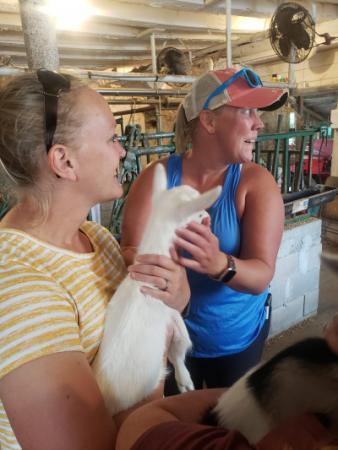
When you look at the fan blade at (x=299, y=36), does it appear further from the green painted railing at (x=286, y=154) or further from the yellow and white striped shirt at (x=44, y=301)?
the yellow and white striped shirt at (x=44, y=301)

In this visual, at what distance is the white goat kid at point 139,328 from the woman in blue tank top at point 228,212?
0.28 m

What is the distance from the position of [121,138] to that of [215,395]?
64.7 inches

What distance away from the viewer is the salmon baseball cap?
1370 mm

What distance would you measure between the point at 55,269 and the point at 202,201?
1.35ft

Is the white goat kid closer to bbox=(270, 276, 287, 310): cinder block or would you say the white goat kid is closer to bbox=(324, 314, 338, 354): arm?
bbox=(324, 314, 338, 354): arm

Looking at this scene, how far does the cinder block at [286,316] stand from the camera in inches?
125

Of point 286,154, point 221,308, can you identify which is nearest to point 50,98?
point 221,308

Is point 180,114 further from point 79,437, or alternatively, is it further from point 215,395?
point 79,437

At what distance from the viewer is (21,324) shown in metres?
0.73

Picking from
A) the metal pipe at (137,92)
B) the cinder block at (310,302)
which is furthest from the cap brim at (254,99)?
the cinder block at (310,302)

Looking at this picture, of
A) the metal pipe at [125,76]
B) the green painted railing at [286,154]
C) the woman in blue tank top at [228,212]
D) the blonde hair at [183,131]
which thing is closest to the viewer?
the woman in blue tank top at [228,212]

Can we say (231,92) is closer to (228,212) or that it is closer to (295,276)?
(228,212)

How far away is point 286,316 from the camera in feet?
10.7

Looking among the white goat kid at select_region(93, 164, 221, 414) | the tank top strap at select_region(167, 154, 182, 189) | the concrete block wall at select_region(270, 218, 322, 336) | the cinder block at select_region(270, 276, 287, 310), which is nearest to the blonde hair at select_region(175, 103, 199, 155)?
the tank top strap at select_region(167, 154, 182, 189)
